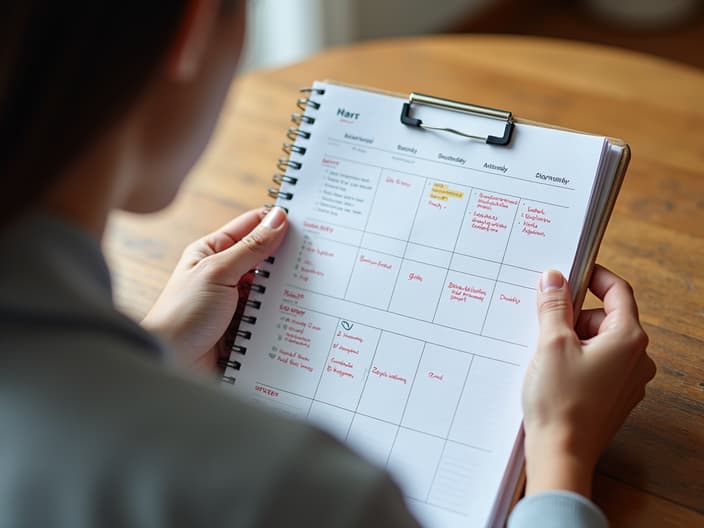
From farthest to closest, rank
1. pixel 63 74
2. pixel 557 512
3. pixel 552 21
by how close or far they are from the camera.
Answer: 1. pixel 552 21
2. pixel 557 512
3. pixel 63 74

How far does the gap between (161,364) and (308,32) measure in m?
2.00

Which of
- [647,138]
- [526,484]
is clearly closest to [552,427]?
[526,484]

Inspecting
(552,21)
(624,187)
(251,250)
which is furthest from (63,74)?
(552,21)

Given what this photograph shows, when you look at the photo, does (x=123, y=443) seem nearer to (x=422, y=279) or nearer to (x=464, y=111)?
(x=422, y=279)

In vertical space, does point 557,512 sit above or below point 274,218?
below

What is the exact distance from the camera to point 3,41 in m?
0.44

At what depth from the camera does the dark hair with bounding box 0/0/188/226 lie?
0.44 metres

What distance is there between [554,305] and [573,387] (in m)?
0.07

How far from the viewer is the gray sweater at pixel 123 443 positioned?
0.47 metres

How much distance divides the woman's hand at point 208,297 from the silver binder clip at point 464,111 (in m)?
0.16

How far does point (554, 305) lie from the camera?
0.79 metres

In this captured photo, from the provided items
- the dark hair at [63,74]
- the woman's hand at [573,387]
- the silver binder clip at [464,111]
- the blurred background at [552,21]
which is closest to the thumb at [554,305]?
the woman's hand at [573,387]

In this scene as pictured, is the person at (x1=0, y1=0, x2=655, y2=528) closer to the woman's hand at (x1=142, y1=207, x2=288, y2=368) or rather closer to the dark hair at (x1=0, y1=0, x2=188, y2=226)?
the dark hair at (x1=0, y1=0, x2=188, y2=226)

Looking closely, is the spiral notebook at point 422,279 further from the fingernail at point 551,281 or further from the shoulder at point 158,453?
the shoulder at point 158,453
